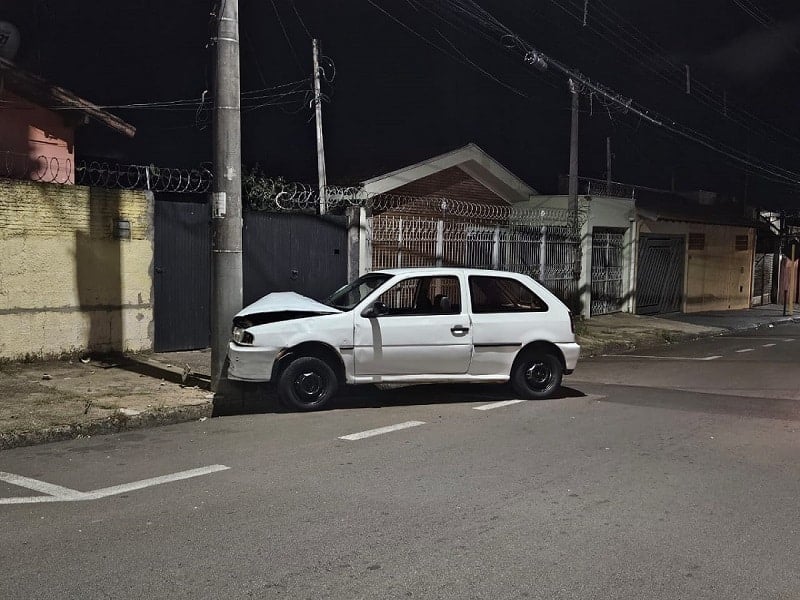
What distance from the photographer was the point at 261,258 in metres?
13.6

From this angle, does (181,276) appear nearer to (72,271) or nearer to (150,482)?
(72,271)

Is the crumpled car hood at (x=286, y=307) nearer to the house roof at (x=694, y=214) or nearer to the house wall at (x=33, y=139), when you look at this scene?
the house wall at (x=33, y=139)

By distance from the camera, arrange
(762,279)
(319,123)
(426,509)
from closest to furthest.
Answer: (426,509) → (319,123) → (762,279)

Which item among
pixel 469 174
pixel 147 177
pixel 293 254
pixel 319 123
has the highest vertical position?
pixel 319 123

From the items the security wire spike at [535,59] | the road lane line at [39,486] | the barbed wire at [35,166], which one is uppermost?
the security wire spike at [535,59]

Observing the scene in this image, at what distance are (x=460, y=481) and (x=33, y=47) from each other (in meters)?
18.4

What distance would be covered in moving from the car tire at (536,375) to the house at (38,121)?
10177 millimetres

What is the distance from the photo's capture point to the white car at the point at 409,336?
8.83 m

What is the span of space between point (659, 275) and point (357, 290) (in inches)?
663

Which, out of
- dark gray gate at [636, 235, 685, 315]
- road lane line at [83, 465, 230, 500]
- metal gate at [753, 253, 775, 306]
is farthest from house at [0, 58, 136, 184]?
metal gate at [753, 253, 775, 306]

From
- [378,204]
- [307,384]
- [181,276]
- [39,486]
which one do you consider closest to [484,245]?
[378,204]

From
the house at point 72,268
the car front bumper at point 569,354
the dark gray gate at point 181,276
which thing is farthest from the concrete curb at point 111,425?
the car front bumper at point 569,354

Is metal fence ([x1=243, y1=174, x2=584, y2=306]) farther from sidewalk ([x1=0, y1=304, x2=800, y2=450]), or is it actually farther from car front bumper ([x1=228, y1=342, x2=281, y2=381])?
car front bumper ([x1=228, y1=342, x2=281, y2=381])

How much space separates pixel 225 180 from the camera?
9406mm
